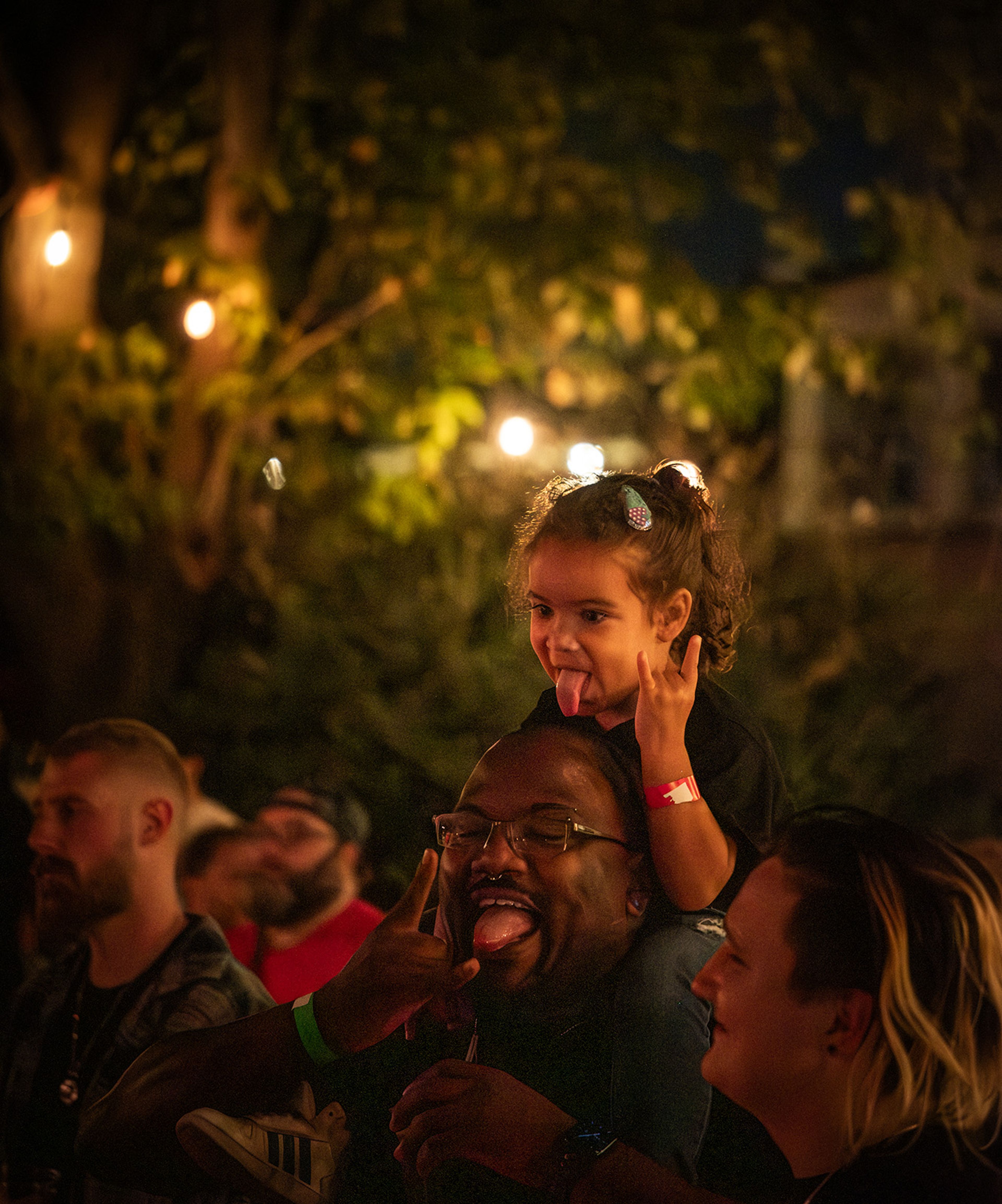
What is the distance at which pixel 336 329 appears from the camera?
342cm

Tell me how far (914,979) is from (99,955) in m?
0.90

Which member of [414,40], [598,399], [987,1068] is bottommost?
[987,1068]

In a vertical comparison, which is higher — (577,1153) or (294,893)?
(294,893)

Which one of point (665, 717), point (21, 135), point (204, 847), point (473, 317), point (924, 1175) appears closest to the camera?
point (924, 1175)

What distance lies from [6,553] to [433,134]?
179 cm

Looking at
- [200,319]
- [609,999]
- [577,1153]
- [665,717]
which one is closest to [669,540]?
[665,717]

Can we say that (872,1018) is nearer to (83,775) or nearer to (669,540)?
(669,540)

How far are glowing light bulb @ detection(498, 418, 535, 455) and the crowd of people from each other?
20.9 inches

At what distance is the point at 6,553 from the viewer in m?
2.59

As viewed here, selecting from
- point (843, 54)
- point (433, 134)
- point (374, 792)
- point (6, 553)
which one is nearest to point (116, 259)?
point (433, 134)

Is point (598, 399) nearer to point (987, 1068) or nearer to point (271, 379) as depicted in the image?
point (271, 379)

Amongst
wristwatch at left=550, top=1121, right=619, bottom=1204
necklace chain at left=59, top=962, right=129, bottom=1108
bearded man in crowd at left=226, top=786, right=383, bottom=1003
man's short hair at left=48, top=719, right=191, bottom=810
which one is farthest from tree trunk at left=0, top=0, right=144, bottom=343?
wristwatch at left=550, top=1121, right=619, bottom=1204

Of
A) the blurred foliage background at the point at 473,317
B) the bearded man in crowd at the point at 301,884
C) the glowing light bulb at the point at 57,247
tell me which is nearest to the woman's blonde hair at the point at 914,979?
the bearded man in crowd at the point at 301,884

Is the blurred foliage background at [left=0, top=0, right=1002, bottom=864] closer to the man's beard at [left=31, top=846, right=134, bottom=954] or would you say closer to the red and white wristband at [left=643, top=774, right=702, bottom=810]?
the man's beard at [left=31, top=846, right=134, bottom=954]
